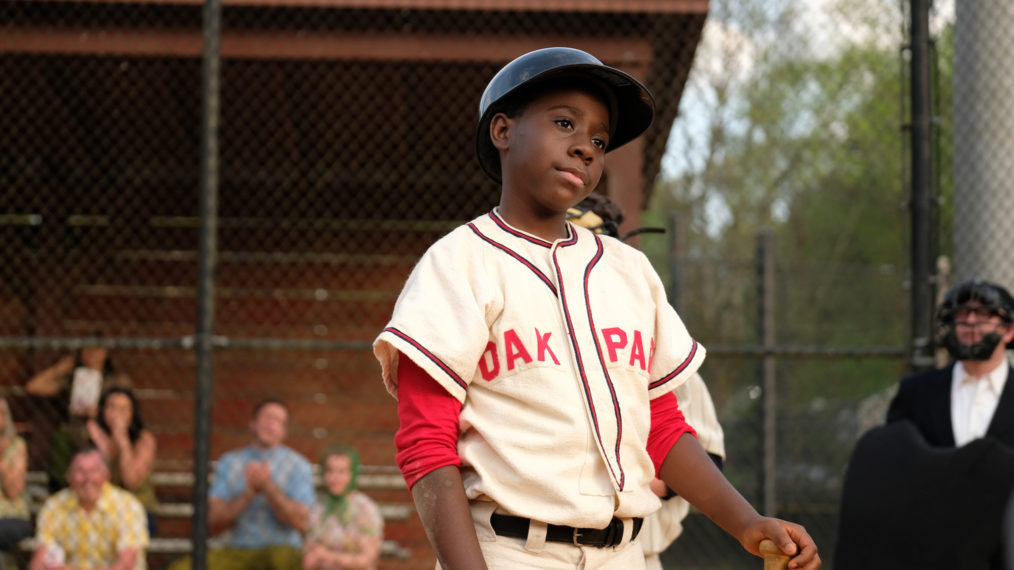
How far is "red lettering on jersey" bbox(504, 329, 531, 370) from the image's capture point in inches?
79.0

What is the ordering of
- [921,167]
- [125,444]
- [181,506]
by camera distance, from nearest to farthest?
[921,167]
[125,444]
[181,506]

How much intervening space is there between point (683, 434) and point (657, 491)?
1013 millimetres

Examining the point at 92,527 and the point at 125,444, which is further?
the point at 125,444

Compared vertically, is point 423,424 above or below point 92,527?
above

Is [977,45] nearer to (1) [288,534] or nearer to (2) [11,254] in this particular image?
(1) [288,534]

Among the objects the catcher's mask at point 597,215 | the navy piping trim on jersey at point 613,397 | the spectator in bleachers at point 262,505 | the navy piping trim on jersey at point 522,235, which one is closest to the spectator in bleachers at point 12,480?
the spectator in bleachers at point 262,505

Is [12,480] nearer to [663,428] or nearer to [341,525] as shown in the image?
[341,525]

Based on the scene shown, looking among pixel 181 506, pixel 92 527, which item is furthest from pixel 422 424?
pixel 181 506

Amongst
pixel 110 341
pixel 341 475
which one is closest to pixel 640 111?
pixel 110 341

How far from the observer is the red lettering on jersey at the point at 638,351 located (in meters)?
2.12

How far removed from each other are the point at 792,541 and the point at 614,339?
1.57 ft

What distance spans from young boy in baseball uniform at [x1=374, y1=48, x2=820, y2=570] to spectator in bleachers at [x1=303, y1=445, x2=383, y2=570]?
4.32 meters

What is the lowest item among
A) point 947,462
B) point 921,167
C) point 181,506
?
point 181,506

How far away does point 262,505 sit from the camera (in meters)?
6.51
